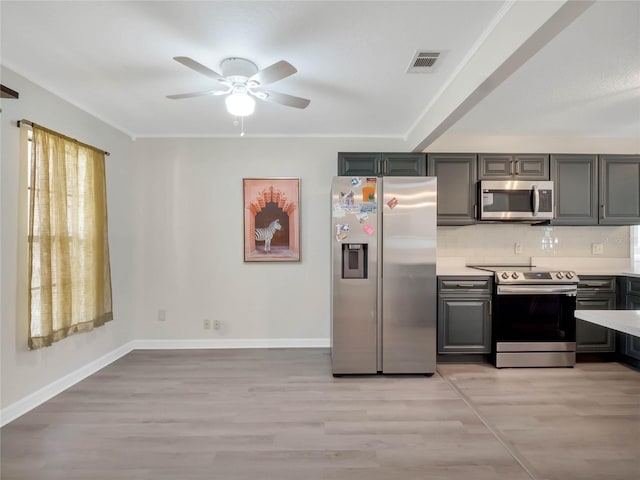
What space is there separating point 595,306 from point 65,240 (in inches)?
200

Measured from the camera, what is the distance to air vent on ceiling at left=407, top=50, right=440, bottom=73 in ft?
6.78

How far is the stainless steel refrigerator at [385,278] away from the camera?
2984mm

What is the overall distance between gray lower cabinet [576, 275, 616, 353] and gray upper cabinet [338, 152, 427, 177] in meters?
2.06

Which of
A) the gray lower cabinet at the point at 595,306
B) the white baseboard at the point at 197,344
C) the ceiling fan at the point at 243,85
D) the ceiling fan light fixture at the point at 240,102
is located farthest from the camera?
the gray lower cabinet at the point at 595,306

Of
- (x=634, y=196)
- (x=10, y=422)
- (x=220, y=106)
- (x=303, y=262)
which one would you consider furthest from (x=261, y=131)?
(x=634, y=196)

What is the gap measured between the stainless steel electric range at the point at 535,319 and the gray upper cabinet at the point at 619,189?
101cm

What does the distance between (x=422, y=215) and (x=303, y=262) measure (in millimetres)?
1485

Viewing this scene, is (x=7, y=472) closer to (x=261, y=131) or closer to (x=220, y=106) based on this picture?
(x=220, y=106)

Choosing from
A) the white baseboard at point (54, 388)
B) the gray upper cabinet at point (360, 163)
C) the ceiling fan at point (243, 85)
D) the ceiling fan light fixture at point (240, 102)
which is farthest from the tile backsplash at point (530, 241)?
the white baseboard at point (54, 388)

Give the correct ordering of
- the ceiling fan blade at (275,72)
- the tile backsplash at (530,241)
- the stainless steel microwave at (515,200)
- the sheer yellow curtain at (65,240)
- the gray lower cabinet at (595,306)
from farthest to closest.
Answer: the tile backsplash at (530,241)
the stainless steel microwave at (515,200)
the gray lower cabinet at (595,306)
the sheer yellow curtain at (65,240)
the ceiling fan blade at (275,72)

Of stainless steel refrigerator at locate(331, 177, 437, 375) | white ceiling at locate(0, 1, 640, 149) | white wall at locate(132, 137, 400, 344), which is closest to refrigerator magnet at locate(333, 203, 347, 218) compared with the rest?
stainless steel refrigerator at locate(331, 177, 437, 375)

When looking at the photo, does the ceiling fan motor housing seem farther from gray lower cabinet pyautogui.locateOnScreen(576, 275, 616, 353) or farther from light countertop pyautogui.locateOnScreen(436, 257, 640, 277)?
gray lower cabinet pyautogui.locateOnScreen(576, 275, 616, 353)

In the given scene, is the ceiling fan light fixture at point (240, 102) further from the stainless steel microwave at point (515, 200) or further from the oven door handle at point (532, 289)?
the oven door handle at point (532, 289)

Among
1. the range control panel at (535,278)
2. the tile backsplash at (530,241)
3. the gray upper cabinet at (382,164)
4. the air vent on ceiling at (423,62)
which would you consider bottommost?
the range control panel at (535,278)
